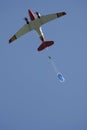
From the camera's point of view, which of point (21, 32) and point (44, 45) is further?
point (21, 32)

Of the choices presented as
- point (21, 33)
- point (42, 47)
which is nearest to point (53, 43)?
point (42, 47)

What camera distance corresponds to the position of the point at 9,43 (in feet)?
326

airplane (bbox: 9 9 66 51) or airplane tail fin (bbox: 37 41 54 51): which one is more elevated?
airplane (bbox: 9 9 66 51)

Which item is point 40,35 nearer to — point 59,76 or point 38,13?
point 38,13

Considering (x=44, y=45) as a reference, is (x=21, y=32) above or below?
above

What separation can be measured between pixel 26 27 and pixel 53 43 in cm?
737

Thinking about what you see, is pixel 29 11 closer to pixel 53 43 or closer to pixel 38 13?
pixel 38 13

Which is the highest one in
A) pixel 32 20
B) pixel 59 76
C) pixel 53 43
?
pixel 32 20

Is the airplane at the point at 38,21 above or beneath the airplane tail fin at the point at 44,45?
above

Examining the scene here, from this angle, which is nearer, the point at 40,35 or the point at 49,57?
the point at 49,57

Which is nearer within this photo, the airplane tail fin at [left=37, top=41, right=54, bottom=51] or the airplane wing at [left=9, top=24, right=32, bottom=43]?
the airplane tail fin at [left=37, top=41, right=54, bottom=51]

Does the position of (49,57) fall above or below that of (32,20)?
below

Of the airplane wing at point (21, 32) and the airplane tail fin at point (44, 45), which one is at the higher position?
the airplane wing at point (21, 32)

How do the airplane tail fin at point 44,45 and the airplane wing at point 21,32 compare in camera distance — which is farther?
the airplane wing at point 21,32
